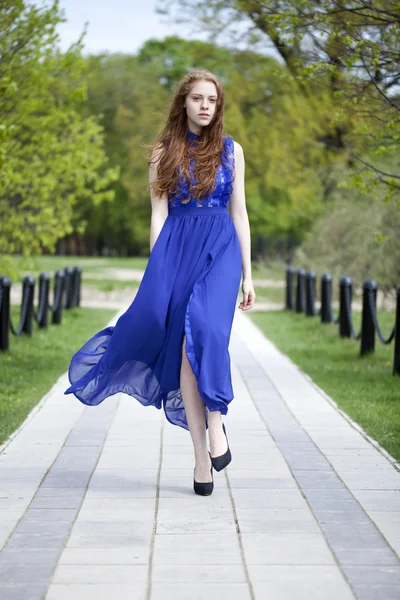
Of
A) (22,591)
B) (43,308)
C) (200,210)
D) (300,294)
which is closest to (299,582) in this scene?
(22,591)

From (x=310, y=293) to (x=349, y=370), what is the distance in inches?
286

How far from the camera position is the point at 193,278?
532cm

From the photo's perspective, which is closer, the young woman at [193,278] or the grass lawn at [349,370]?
the young woman at [193,278]

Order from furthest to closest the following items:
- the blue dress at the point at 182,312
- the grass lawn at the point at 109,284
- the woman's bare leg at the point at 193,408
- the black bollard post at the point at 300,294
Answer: the grass lawn at the point at 109,284, the black bollard post at the point at 300,294, the woman's bare leg at the point at 193,408, the blue dress at the point at 182,312

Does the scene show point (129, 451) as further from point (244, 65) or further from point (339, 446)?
point (244, 65)

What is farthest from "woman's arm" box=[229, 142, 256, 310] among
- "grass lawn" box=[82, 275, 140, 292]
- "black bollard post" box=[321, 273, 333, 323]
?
"grass lawn" box=[82, 275, 140, 292]

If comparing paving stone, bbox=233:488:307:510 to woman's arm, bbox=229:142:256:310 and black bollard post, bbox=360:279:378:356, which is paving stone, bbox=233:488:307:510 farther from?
black bollard post, bbox=360:279:378:356

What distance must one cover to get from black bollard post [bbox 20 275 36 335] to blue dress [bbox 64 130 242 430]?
8097 millimetres

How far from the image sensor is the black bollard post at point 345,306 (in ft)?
45.3

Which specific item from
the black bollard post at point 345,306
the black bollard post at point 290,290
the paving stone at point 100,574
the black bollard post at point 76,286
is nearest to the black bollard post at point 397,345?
the black bollard post at point 345,306

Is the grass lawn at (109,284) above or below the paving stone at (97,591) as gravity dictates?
below

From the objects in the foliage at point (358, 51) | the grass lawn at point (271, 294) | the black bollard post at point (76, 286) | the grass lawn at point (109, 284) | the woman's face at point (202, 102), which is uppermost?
the foliage at point (358, 51)

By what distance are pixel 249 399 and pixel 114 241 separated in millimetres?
56245

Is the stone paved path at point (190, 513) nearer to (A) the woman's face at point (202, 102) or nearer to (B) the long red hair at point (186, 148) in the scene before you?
(B) the long red hair at point (186, 148)
